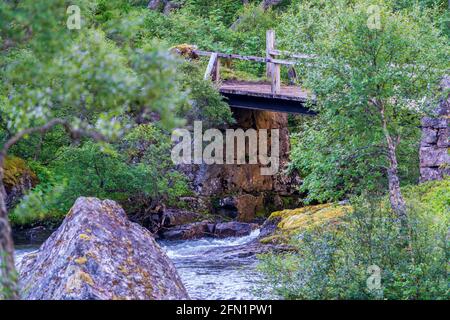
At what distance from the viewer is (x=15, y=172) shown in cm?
2295

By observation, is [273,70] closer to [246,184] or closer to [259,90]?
[259,90]

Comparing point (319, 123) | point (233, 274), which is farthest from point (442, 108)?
point (233, 274)

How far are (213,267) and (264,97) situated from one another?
718 cm

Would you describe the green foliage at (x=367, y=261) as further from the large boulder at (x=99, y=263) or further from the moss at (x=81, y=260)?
the moss at (x=81, y=260)

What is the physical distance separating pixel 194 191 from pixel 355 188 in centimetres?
1125

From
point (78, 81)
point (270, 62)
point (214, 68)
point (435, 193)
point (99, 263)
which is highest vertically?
point (214, 68)

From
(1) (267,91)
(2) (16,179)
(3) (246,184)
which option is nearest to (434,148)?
(1) (267,91)

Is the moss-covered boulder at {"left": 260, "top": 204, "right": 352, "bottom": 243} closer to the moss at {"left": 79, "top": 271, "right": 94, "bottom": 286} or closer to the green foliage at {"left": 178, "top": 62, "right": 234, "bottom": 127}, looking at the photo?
the green foliage at {"left": 178, "top": 62, "right": 234, "bottom": 127}

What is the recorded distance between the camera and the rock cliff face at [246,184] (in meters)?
24.2

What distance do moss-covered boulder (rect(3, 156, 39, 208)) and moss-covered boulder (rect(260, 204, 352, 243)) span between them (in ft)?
24.3

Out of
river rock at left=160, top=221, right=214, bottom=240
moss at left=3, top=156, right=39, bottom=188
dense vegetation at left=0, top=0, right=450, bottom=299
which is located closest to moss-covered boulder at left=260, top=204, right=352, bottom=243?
dense vegetation at left=0, top=0, right=450, bottom=299

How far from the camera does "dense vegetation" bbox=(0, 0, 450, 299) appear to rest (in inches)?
235

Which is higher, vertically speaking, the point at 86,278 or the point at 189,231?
the point at 86,278
